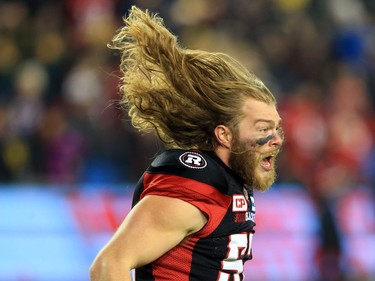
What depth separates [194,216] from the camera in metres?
3.95

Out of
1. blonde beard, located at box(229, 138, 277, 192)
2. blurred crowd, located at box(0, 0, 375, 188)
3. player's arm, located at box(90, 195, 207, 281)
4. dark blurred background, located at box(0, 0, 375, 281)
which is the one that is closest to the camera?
player's arm, located at box(90, 195, 207, 281)

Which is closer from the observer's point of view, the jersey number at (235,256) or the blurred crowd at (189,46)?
the jersey number at (235,256)

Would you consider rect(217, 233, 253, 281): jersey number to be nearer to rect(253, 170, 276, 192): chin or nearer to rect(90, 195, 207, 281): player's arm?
rect(253, 170, 276, 192): chin

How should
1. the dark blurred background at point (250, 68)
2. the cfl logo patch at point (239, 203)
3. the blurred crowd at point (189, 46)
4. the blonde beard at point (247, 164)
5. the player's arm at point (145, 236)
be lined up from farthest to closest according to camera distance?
1. the blurred crowd at point (189, 46)
2. the dark blurred background at point (250, 68)
3. the blonde beard at point (247, 164)
4. the cfl logo patch at point (239, 203)
5. the player's arm at point (145, 236)

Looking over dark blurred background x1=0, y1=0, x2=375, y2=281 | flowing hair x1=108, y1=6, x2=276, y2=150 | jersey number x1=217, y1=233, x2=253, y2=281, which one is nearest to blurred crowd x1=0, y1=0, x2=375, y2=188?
dark blurred background x1=0, y1=0, x2=375, y2=281

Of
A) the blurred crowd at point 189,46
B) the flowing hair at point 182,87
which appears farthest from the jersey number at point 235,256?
the blurred crowd at point 189,46

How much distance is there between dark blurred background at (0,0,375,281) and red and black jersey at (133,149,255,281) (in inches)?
257

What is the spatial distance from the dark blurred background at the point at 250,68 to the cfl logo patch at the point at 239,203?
647 cm

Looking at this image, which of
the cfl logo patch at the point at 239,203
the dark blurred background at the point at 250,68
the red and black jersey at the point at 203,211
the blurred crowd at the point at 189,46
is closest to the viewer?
the red and black jersey at the point at 203,211

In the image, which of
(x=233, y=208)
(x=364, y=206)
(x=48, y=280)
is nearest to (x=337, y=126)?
(x=364, y=206)

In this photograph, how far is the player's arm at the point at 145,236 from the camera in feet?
12.6

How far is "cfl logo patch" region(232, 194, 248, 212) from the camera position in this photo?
416 cm

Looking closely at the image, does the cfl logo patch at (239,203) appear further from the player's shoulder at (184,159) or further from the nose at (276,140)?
the nose at (276,140)

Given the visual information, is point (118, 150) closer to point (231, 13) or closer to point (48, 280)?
point (48, 280)
